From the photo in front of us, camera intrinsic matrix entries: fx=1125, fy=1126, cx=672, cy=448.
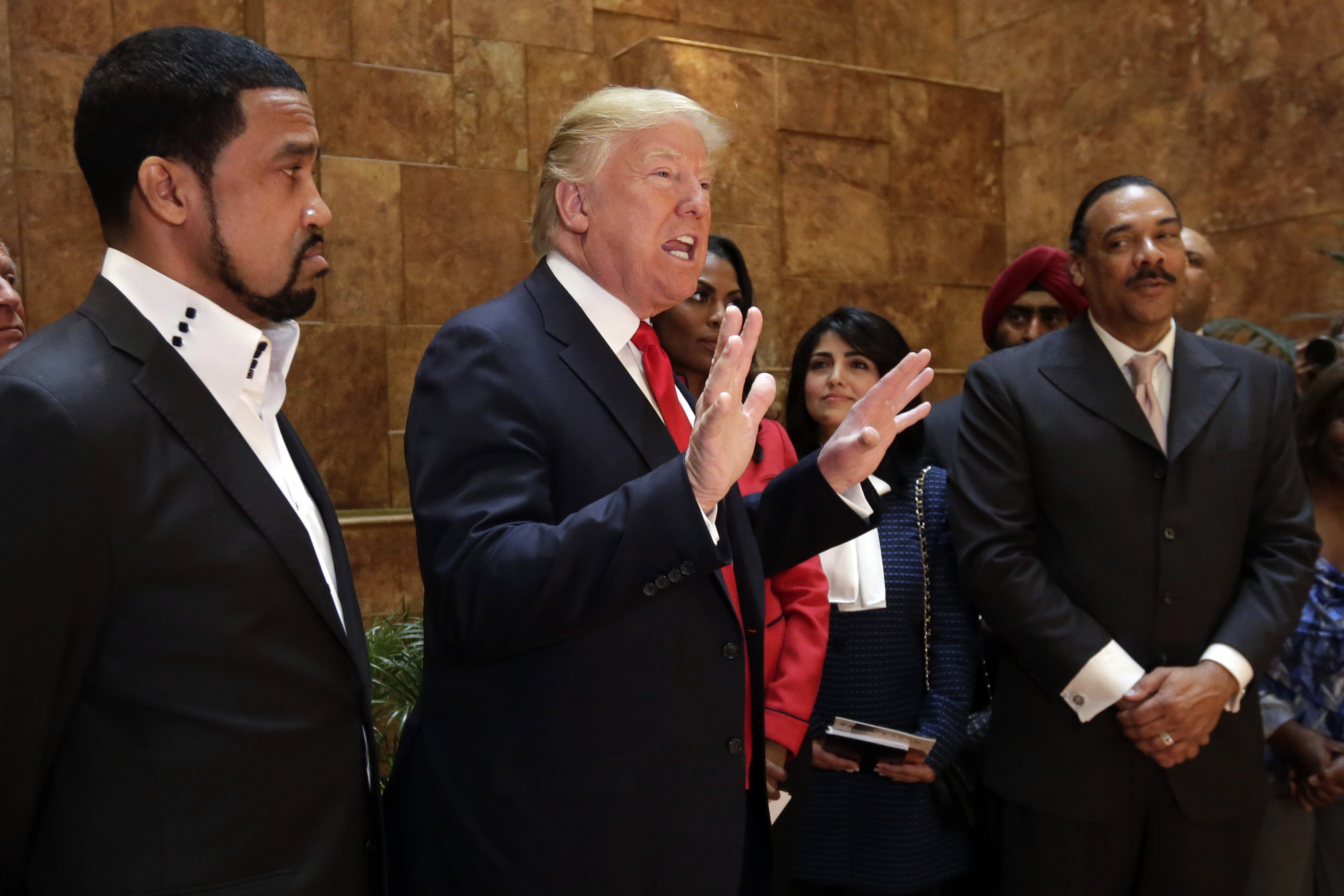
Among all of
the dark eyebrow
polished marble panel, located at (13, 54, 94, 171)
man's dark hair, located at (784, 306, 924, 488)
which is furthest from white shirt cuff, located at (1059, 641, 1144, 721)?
polished marble panel, located at (13, 54, 94, 171)

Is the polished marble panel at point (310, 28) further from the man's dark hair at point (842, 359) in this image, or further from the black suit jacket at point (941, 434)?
the black suit jacket at point (941, 434)

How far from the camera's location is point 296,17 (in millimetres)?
4953

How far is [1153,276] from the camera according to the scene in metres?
2.46

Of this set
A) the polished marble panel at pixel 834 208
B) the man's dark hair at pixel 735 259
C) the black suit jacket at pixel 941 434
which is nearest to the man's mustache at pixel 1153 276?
the black suit jacket at pixel 941 434

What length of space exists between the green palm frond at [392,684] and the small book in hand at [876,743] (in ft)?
4.12

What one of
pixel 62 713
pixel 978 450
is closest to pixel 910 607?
pixel 978 450

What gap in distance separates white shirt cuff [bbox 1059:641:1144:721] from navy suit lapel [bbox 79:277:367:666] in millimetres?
1547

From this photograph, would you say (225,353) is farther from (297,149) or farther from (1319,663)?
(1319,663)

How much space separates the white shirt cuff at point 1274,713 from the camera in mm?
2668

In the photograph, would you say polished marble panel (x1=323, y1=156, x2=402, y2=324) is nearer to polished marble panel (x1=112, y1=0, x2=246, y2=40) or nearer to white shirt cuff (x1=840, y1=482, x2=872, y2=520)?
polished marble panel (x1=112, y1=0, x2=246, y2=40)

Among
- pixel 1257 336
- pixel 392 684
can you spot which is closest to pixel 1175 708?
pixel 392 684

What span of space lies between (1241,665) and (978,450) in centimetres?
67

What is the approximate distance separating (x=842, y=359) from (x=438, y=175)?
3.00 metres

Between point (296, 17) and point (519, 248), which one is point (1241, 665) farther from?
point (296, 17)
